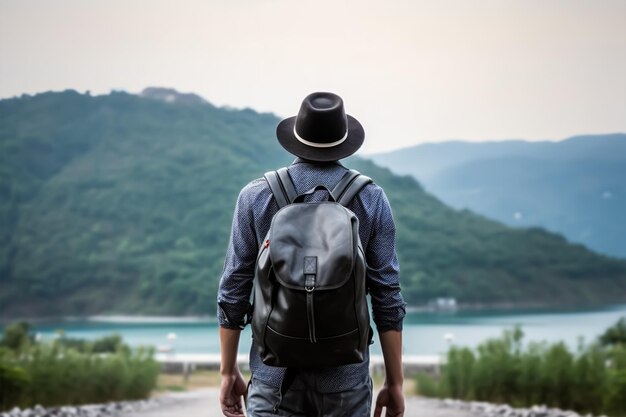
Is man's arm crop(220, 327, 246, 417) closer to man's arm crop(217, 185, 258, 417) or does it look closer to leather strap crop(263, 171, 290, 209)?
man's arm crop(217, 185, 258, 417)

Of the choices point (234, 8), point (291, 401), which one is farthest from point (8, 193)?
point (291, 401)

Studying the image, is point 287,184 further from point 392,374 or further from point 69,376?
point 69,376

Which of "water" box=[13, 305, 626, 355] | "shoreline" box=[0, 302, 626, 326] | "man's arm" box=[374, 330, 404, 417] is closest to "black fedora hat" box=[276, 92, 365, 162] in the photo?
"man's arm" box=[374, 330, 404, 417]

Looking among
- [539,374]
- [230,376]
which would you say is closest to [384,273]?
[230,376]

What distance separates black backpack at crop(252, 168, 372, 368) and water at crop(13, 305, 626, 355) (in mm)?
27671

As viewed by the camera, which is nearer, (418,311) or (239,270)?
(239,270)

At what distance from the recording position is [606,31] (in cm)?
2883

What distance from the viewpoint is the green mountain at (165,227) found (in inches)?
1396

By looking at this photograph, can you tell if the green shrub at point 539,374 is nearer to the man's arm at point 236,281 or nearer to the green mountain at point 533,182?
the man's arm at point 236,281

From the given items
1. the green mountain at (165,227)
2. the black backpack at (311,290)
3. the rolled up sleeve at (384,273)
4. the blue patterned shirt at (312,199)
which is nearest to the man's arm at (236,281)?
the blue patterned shirt at (312,199)

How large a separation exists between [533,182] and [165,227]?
12581mm

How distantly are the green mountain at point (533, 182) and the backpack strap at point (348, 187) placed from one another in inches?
1214

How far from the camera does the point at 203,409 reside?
978 cm

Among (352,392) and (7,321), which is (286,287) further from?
(7,321)
